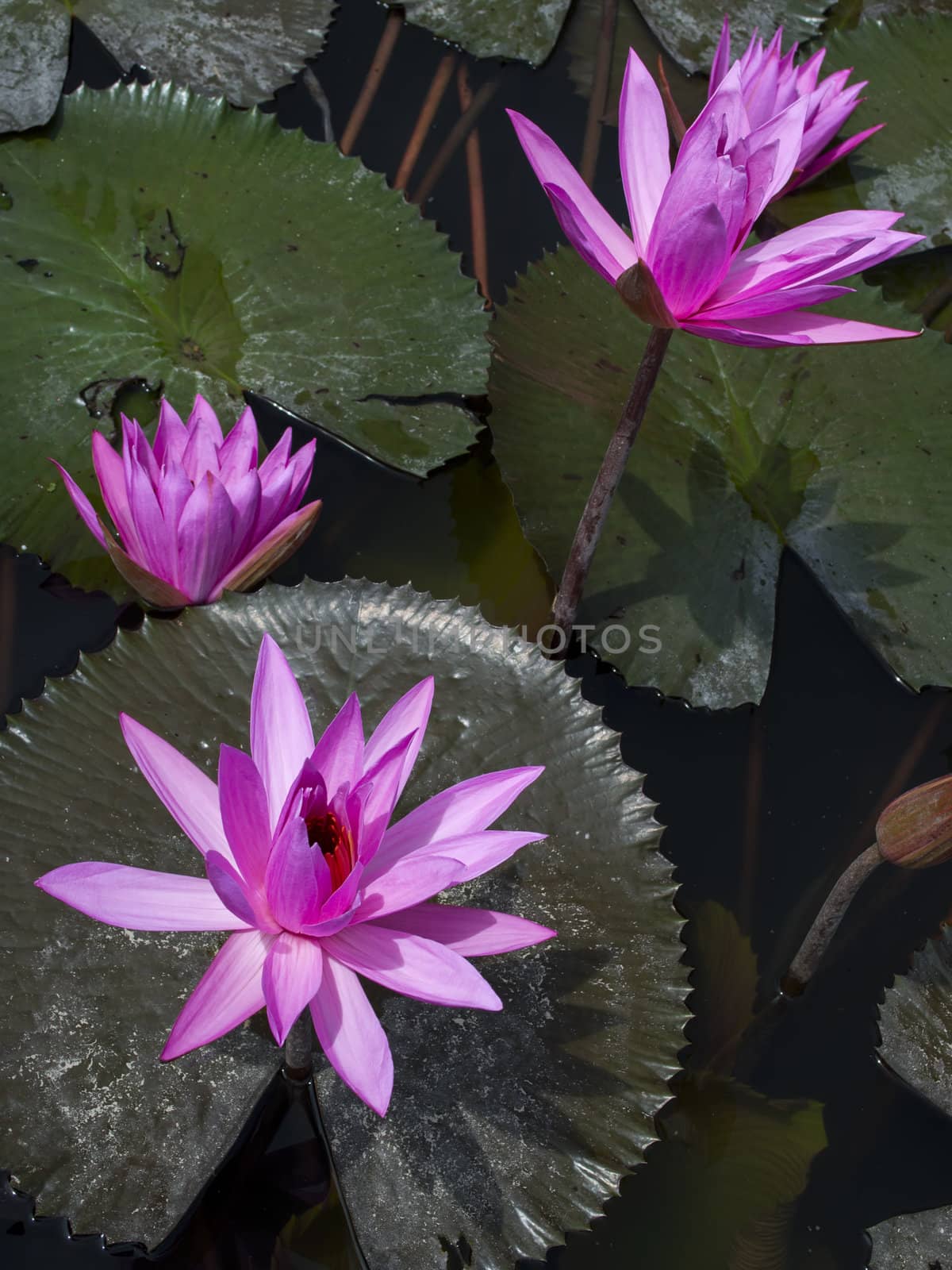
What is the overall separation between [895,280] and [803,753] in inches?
66.5

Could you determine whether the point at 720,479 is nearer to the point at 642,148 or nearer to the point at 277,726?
the point at 642,148

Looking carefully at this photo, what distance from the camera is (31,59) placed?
3.17m

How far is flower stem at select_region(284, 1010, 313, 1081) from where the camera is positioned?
1.60 metres

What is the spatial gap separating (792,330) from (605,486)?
0.49 meters

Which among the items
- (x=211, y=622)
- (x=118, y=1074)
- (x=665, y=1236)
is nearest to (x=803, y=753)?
(x=665, y=1236)

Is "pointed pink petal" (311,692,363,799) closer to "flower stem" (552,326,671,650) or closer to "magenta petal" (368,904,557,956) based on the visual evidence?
"magenta petal" (368,904,557,956)

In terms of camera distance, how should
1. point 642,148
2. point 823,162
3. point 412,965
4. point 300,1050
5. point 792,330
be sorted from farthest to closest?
point 823,162 → point 642,148 → point 792,330 → point 300,1050 → point 412,965

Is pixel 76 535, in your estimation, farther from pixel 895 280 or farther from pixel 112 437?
pixel 895 280

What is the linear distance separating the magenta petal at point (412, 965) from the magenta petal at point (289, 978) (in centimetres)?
3

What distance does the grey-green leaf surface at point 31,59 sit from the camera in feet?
9.81

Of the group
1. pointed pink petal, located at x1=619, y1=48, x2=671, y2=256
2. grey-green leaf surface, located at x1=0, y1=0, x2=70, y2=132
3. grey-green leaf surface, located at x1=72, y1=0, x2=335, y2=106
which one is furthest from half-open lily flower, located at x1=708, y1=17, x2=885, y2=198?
grey-green leaf surface, located at x1=0, y1=0, x2=70, y2=132

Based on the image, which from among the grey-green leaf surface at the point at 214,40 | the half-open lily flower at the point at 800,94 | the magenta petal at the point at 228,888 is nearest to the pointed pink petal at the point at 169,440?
the magenta petal at the point at 228,888

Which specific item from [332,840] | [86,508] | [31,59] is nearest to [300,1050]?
[332,840]

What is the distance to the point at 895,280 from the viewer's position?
11.4ft
